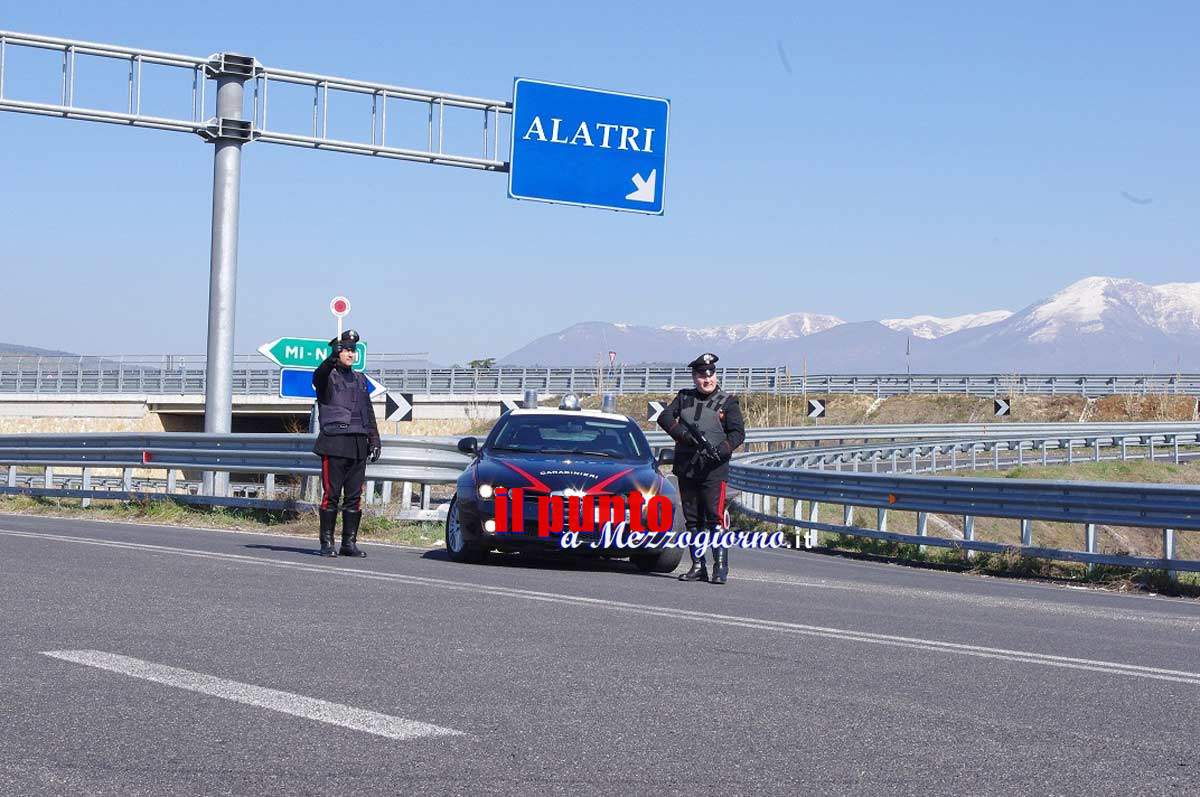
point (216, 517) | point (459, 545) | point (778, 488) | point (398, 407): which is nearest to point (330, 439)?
point (459, 545)

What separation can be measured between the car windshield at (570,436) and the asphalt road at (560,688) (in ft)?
9.77

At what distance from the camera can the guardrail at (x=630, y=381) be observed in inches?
2448

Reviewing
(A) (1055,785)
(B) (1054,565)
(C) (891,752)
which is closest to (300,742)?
(C) (891,752)

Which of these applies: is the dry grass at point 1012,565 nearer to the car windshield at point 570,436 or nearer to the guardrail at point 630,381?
the car windshield at point 570,436

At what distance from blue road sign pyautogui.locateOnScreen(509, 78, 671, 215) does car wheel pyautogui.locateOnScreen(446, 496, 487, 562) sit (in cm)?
1201

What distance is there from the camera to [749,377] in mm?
66438

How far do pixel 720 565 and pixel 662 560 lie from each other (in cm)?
133

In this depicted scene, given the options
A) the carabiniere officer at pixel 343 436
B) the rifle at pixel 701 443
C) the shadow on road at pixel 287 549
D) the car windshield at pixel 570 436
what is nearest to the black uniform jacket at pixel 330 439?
the carabiniere officer at pixel 343 436

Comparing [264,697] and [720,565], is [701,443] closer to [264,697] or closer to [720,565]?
[720,565]

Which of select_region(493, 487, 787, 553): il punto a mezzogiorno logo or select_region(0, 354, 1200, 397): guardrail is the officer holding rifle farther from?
select_region(0, 354, 1200, 397): guardrail

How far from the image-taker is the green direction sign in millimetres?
21094

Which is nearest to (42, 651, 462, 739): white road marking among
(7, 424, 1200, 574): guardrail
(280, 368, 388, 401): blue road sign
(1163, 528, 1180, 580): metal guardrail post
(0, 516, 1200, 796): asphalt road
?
(0, 516, 1200, 796): asphalt road

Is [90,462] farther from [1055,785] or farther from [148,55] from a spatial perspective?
[1055,785]

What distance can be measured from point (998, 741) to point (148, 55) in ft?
64.3
